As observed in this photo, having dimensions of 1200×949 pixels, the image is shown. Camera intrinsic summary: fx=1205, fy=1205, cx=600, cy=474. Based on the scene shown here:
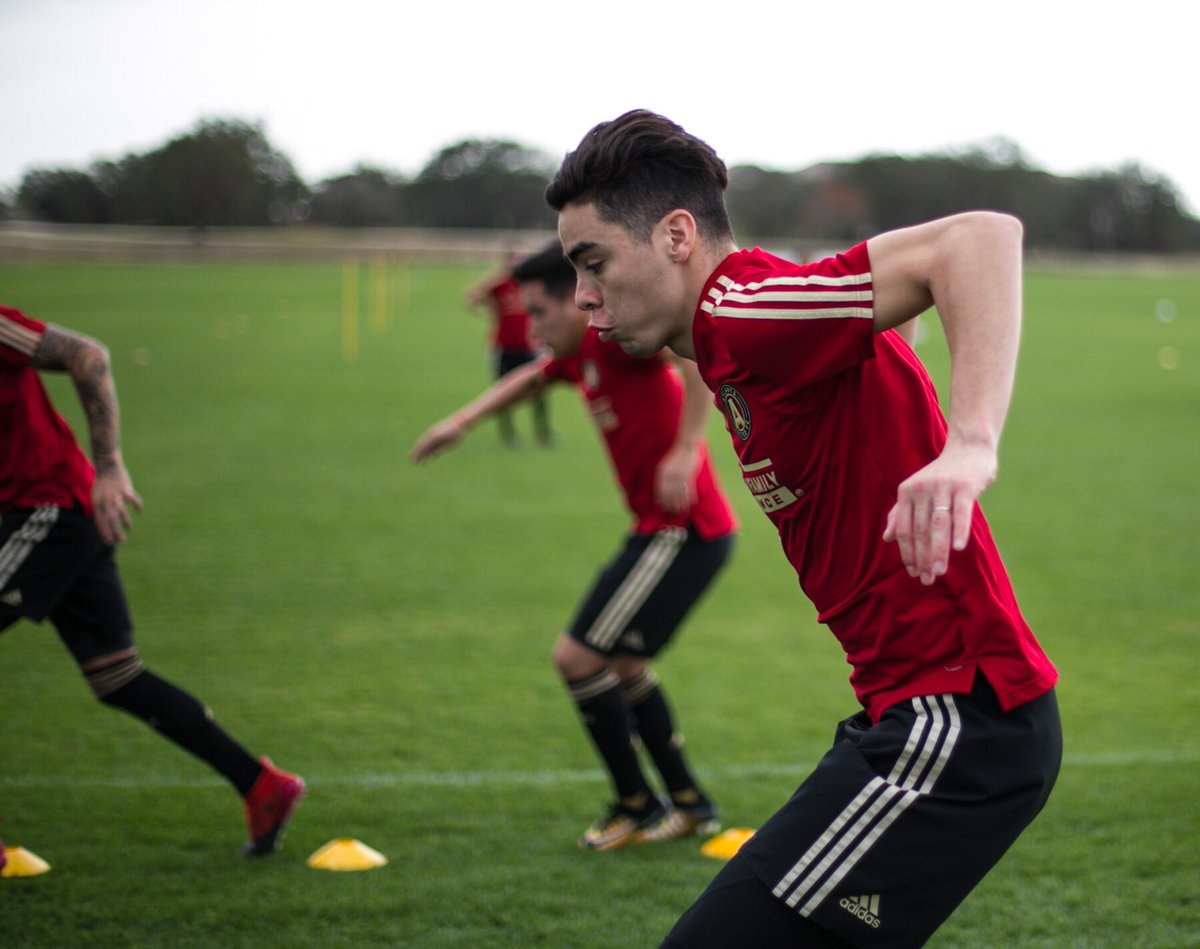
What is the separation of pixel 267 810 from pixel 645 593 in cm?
162

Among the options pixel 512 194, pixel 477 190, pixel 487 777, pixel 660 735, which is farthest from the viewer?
pixel 512 194

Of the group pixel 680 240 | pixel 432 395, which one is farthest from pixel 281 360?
pixel 680 240

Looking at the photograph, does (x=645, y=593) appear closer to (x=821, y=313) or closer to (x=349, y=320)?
(x=821, y=313)

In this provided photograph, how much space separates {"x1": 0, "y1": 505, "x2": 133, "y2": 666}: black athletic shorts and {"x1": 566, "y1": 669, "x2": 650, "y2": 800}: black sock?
173 centimetres

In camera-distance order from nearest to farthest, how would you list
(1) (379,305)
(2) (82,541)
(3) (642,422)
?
(2) (82,541) → (3) (642,422) → (1) (379,305)

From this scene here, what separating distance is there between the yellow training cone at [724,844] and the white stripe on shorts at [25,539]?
2691mm

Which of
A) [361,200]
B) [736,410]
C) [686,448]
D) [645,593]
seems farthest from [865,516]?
[361,200]

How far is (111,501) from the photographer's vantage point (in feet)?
13.6

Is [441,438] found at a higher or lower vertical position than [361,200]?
lower

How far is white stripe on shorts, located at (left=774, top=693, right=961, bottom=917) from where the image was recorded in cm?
219

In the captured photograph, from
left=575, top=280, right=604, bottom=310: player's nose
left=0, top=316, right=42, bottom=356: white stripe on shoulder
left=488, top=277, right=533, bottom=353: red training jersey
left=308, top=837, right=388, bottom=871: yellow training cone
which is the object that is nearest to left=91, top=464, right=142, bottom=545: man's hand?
left=0, top=316, right=42, bottom=356: white stripe on shoulder

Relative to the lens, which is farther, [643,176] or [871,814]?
[643,176]

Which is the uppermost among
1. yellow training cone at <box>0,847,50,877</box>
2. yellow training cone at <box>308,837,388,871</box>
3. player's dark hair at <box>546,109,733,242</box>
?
player's dark hair at <box>546,109,733,242</box>

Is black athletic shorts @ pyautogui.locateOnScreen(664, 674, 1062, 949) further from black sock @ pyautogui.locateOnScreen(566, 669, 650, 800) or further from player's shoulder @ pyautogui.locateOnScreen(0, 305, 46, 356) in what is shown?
player's shoulder @ pyautogui.locateOnScreen(0, 305, 46, 356)
